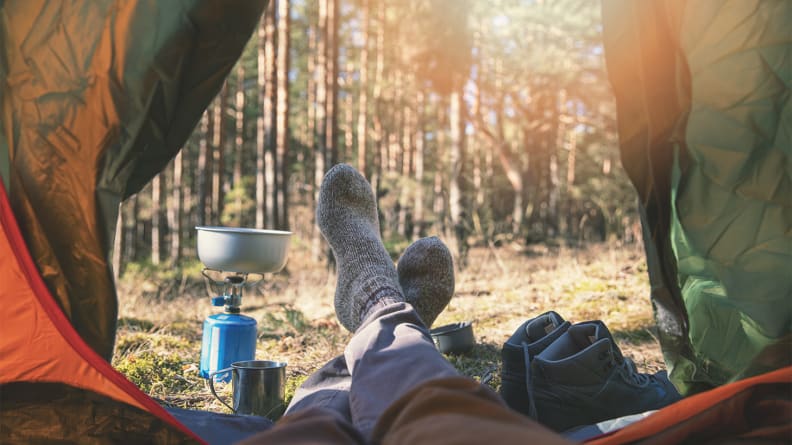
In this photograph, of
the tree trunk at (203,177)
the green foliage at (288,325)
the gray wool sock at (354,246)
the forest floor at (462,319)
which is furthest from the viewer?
the tree trunk at (203,177)

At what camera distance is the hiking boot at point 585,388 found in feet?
3.85

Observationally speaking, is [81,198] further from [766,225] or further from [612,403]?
[766,225]

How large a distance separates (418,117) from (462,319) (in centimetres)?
895

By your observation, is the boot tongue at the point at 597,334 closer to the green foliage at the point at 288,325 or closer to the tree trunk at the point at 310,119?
the green foliage at the point at 288,325

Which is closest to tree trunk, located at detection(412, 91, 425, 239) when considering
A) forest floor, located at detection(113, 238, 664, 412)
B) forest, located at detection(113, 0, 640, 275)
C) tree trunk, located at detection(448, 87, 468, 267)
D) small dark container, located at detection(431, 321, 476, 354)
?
forest, located at detection(113, 0, 640, 275)

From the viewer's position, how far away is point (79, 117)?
1.08 metres

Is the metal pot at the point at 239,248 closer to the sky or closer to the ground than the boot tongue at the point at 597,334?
closer to the sky

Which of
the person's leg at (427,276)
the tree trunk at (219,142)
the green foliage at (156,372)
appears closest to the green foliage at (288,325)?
the green foliage at (156,372)

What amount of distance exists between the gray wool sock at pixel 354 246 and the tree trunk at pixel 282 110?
6.06 meters

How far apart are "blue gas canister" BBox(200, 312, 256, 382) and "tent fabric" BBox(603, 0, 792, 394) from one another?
4.22 feet

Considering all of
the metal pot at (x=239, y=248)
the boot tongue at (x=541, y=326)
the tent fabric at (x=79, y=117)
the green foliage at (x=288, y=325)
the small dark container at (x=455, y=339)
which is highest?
the tent fabric at (x=79, y=117)

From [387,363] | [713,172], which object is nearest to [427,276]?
[387,363]

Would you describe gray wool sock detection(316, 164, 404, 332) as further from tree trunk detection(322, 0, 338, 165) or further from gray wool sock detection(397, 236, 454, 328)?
tree trunk detection(322, 0, 338, 165)

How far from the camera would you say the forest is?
26.6 feet
